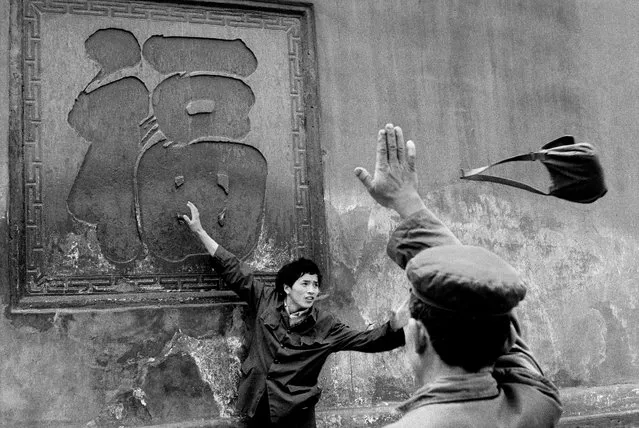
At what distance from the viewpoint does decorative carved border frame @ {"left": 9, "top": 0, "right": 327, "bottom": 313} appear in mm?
4938

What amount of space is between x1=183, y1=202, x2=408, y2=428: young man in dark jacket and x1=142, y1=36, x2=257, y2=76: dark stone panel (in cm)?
108

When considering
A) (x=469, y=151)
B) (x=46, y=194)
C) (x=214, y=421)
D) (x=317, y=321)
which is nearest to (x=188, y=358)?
(x=214, y=421)

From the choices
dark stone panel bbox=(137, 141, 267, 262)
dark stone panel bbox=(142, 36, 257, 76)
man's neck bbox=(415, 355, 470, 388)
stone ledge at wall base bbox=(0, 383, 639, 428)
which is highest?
dark stone panel bbox=(142, 36, 257, 76)

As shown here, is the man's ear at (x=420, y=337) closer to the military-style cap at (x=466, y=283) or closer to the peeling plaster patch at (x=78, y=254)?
the military-style cap at (x=466, y=283)

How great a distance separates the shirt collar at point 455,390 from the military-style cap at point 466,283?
17 centimetres

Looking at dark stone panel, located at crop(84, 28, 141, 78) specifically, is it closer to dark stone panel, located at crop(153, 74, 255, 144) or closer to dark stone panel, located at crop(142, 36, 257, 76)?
dark stone panel, located at crop(142, 36, 257, 76)

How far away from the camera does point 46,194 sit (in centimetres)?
504

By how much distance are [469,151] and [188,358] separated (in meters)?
2.49

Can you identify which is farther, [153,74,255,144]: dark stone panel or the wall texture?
[153,74,255,144]: dark stone panel

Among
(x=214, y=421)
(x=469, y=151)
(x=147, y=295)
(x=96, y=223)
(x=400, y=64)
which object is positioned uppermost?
(x=400, y=64)

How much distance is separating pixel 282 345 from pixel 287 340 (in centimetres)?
4

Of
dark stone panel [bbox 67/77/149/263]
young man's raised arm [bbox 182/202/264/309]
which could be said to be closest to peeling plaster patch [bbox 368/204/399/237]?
young man's raised arm [bbox 182/202/264/309]

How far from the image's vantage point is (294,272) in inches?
198

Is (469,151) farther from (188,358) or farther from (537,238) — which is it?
(188,358)
